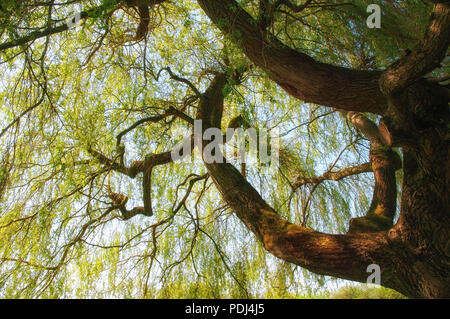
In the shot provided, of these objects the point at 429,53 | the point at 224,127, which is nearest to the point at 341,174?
the point at 224,127

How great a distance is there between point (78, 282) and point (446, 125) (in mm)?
2984

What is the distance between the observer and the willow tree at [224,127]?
6.92 ft

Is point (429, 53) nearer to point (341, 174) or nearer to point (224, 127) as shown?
point (341, 174)

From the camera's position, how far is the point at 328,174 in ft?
12.6

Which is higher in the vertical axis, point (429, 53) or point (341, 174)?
point (341, 174)

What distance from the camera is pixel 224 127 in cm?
444

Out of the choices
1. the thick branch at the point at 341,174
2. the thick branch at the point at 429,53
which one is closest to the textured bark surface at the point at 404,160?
the thick branch at the point at 429,53

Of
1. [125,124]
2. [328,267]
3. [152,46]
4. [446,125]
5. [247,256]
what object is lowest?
[328,267]

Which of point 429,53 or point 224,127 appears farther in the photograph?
point 224,127

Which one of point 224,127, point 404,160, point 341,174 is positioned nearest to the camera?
point 404,160

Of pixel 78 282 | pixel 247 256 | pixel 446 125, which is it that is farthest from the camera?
pixel 247 256

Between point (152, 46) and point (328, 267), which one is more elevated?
point (152, 46)

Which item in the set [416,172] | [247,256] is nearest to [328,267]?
[416,172]

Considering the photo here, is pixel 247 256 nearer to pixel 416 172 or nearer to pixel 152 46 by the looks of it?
pixel 416 172
